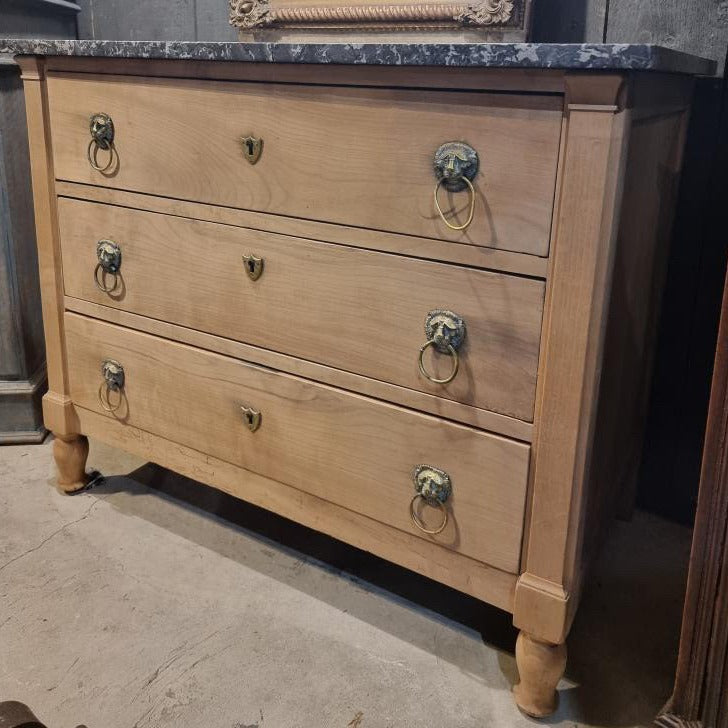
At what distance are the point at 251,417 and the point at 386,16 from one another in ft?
2.58

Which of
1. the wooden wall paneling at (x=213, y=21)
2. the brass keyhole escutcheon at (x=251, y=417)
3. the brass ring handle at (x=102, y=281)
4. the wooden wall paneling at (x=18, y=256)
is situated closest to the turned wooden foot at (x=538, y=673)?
the brass keyhole escutcheon at (x=251, y=417)

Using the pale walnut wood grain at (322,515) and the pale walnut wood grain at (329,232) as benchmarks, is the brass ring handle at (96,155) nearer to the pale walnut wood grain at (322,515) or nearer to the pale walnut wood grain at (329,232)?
the pale walnut wood grain at (329,232)

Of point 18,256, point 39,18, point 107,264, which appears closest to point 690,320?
point 107,264

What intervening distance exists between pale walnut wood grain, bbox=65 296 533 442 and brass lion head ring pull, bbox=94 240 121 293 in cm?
4

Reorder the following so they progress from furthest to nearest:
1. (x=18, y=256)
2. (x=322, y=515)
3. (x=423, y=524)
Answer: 1. (x=18, y=256)
2. (x=322, y=515)
3. (x=423, y=524)

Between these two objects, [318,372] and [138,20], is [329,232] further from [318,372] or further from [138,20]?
[138,20]

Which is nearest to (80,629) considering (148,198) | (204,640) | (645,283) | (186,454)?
(204,640)

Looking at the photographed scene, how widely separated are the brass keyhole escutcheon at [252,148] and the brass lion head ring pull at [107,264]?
36 centimetres

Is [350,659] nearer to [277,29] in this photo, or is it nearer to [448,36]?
[448,36]

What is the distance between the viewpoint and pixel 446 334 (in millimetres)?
1083

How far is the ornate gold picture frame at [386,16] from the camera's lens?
55.1 inches

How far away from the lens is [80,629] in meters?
1.33

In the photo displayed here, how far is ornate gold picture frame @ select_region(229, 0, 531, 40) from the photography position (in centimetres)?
140

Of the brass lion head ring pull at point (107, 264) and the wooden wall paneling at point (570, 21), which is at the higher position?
the wooden wall paneling at point (570, 21)
